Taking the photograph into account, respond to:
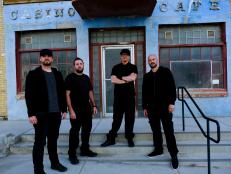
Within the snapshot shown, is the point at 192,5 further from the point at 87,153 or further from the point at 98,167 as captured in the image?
the point at 98,167

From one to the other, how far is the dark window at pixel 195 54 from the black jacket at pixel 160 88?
3.82 meters

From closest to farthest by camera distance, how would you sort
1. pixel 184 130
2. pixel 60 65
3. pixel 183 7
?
pixel 184 130
pixel 183 7
pixel 60 65

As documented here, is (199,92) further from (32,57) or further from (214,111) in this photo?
(32,57)

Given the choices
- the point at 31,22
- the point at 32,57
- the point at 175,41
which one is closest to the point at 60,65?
the point at 32,57

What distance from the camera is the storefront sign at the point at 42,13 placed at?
9.73 m

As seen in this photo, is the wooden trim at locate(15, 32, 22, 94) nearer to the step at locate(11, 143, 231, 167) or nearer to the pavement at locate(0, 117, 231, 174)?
the pavement at locate(0, 117, 231, 174)

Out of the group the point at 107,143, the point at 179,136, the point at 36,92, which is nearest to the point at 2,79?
the point at 107,143

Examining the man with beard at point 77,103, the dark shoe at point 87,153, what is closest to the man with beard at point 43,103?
the man with beard at point 77,103

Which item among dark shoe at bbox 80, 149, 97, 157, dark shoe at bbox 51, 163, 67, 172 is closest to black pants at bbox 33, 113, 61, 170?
dark shoe at bbox 51, 163, 67, 172

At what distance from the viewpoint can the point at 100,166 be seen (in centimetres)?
602

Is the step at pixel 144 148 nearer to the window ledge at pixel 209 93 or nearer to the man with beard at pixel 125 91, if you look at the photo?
the man with beard at pixel 125 91

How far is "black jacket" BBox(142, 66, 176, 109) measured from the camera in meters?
5.83

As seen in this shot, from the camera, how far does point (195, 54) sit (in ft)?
31.7

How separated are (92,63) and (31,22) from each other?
2250mm
